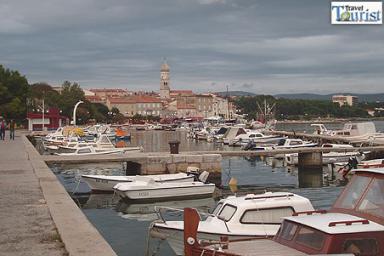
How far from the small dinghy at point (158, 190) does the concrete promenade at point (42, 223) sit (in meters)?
4.19

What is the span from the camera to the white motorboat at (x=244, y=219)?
1412 cm

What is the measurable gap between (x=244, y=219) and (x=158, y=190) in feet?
36.0

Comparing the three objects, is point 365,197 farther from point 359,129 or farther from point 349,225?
point 359,129

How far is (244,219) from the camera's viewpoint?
1442cm

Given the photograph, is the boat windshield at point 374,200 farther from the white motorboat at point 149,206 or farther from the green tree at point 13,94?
the green tree at point 13,94

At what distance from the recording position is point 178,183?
2584 centimetres

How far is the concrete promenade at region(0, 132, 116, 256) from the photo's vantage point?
395 inches

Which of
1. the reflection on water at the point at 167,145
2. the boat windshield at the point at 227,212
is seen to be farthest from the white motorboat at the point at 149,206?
the reflection on water at the point at 167,145

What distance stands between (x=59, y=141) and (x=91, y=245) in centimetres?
5030

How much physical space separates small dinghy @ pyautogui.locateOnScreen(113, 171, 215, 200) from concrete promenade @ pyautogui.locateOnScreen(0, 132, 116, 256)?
4194 mm

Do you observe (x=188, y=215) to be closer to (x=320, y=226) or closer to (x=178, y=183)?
(x=320, y=226)

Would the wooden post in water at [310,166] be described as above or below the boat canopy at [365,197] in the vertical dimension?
below

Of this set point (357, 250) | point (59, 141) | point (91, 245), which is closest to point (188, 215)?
point (91, 245)

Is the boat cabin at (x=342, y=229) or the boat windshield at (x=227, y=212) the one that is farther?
the boat windshield at (x=227, y=212)
